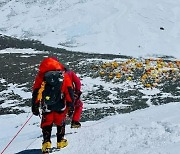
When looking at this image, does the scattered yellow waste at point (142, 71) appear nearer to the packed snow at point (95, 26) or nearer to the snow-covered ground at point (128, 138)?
the packed snow at point (95, 26)

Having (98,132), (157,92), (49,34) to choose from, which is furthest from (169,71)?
(49,34)

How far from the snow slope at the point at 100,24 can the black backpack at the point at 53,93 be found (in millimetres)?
27634

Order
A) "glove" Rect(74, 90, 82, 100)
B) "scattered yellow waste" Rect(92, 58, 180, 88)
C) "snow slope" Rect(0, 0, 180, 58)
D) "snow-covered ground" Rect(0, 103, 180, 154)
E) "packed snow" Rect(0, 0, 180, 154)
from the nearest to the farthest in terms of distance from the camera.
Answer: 1. "snow-covered ground" Rect(0, 103, 180, 154)
2. "glove" Rect(74, 90, 82, 100)
3. "scattered yellow waste" Rect(92, 58, 180, 88)
4. "packed snow" Rect(0, 0, 180, 154)
5. "snow slope" Rect(0, 0, 180, 58)

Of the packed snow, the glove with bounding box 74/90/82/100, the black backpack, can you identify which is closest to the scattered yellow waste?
the packed snow

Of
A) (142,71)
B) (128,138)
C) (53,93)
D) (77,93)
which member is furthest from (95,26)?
(53,93)

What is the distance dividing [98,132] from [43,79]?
193 cm

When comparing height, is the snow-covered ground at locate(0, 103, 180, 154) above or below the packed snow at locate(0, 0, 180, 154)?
above

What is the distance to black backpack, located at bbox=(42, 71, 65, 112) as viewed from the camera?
700 centimetres

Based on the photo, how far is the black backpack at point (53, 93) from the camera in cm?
700

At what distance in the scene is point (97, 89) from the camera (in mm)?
20781

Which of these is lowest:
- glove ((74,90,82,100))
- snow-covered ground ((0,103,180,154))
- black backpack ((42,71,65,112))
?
snow-covered ground ((0,103,180,154))

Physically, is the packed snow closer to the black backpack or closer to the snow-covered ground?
the snow-covered ground

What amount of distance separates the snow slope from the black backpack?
2763 centimetres

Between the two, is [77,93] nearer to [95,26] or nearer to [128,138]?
[128,138]
